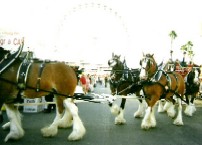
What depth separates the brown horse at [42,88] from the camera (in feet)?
27.1

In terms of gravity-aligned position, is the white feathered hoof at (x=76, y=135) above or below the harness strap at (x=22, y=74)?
below

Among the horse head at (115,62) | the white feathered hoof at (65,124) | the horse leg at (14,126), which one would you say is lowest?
the white feathered hoof at (65,124)

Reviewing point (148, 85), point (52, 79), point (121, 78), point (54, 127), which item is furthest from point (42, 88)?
point (121, 78)

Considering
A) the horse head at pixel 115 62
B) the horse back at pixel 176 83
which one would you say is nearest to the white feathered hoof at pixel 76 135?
the horse head at pixel 115 62

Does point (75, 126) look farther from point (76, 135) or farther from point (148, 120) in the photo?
point (148, 120)

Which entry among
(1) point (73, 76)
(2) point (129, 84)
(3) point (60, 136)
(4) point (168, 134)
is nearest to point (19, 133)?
(3) point (60, 136)

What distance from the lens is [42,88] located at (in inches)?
341

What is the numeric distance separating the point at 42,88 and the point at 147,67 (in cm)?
361

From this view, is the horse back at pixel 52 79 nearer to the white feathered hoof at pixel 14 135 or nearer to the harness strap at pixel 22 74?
the harness strap at pixel 22 74

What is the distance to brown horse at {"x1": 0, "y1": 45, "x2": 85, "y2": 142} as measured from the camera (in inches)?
325

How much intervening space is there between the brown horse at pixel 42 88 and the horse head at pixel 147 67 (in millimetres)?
2478

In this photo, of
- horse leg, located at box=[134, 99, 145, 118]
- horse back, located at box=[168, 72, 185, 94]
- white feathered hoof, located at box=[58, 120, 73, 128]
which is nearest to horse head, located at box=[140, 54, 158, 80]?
horse back, located at box=[168, 72, 185, 94]

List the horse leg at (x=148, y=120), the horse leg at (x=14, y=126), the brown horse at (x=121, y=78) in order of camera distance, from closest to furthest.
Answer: the horse leg at (x=14, y=126) < the horse leg at (x=148, y=120) < the brown horse at (x=121, y=78)

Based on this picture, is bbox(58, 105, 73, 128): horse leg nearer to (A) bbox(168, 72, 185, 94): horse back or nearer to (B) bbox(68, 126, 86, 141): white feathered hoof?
(B) bbox(68, 126, 86, 141): white feathered hoof
